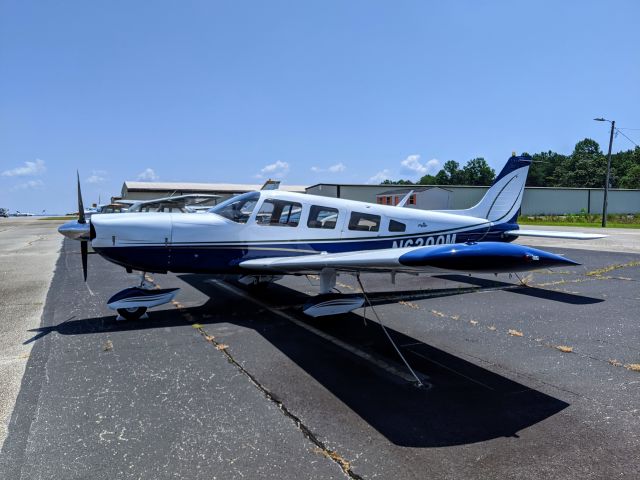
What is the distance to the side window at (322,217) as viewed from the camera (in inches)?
301

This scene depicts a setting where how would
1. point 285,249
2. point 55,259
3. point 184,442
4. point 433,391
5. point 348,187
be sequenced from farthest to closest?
1. point 348,187
2. point 55,259
3. point 285,249
4. point 433,391
5. point 184,442

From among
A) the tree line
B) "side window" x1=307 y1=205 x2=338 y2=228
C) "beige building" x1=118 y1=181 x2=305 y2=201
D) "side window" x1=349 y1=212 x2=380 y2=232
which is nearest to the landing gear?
"side window" x1=307 y1=205 x2=338 y2=228

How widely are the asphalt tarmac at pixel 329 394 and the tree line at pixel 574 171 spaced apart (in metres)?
97.9

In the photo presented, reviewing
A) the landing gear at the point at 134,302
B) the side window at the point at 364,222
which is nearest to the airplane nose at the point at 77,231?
the landing gear at the point at 134,302

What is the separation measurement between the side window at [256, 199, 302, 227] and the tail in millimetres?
5065

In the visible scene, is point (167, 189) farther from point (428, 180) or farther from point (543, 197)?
point (428, 180)

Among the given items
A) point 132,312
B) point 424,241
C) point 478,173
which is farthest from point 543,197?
point 478,173

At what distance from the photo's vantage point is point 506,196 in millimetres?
10570

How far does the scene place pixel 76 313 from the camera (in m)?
7.45

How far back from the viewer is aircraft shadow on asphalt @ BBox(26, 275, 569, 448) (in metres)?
3.58

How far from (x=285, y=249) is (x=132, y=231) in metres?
2.46

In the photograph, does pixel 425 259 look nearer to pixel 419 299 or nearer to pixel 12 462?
pixel 12 462

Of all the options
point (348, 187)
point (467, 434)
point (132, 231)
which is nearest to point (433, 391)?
point (467, 434)

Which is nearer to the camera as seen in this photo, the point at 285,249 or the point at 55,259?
the point at 285,249
